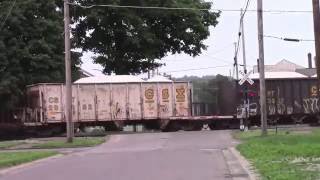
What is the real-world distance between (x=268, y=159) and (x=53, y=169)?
6063 millimetres

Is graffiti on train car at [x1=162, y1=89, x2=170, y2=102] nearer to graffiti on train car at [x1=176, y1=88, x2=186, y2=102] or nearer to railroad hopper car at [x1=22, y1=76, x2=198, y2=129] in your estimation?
railroad hopper car at [x1=22, y1=76, x2=198, y2=129]

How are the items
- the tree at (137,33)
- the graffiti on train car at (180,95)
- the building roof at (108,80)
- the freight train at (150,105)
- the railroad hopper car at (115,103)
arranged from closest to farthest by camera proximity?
the railroad hopper car at (115,103)
the freight train at (150,105)
the building roof at (108,80)
the graffiti on train car at (180,95)
the tree at (137,33)

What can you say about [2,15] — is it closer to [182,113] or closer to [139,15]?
[182,113]

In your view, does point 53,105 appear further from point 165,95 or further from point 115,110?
point 165,95

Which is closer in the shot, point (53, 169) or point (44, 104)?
point (53, 169)

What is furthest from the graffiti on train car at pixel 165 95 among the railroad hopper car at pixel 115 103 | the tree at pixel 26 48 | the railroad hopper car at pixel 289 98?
the tree at pixel 26 48

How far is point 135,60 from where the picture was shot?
59.5m

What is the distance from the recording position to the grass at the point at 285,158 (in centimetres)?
1463

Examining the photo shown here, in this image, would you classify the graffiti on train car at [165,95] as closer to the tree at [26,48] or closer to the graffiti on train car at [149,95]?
the graffiti on train car at [149,95]

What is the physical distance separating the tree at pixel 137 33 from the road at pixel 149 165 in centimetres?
2731

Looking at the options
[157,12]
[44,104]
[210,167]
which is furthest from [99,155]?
[157,12]

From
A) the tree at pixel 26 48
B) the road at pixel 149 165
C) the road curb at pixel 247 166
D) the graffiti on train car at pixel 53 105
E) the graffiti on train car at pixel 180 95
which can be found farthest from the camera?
the graffiti on train car at pixel 180 95

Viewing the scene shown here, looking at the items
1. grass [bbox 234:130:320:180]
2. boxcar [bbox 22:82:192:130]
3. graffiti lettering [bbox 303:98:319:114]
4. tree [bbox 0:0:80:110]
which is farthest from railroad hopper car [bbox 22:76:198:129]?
grass [bbox 234:130:320:180]

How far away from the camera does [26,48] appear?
141ft
